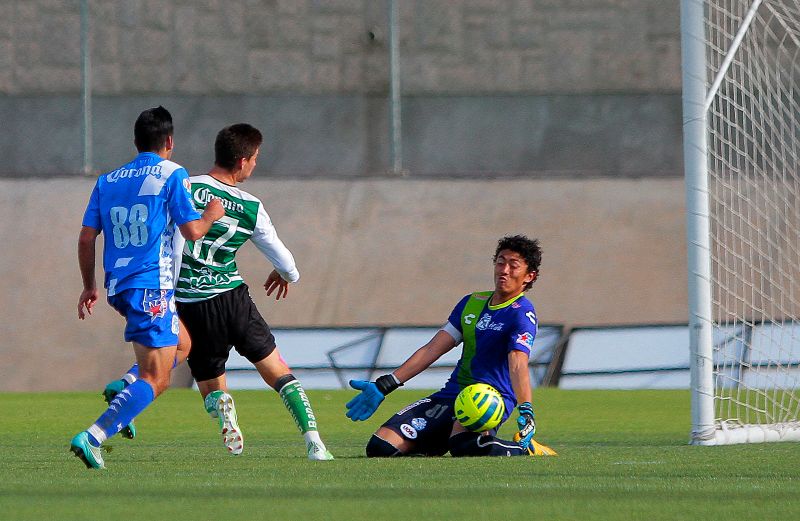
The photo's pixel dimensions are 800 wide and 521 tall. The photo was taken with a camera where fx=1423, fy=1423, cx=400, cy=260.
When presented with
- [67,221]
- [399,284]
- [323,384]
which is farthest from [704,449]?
[67,221]

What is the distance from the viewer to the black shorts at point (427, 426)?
7469mm

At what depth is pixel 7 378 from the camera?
55.3ft

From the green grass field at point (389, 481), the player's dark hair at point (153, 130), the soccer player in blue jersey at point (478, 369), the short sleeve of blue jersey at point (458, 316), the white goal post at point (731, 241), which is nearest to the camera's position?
the green grass field at point (389, 481)

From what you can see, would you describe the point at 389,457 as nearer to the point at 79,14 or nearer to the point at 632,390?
the point at 632,390

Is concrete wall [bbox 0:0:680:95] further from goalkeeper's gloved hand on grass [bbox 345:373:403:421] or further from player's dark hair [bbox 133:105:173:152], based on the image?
player's dark hair [bbox 133:105:173:152]

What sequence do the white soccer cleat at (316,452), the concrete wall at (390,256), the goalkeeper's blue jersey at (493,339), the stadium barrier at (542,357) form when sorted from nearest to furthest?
the white soccer cleat at (316,452), the goalkeeper's blue jersey at (493,339), the stadium barrier at (542,357), the concrete wall at (390,256)

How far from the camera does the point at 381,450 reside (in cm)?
736

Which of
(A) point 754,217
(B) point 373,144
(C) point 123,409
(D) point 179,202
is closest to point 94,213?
(D) point 179,202

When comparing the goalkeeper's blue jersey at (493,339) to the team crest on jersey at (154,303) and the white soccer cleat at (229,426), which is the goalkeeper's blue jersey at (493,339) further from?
the team crest on jersey at (154,303)

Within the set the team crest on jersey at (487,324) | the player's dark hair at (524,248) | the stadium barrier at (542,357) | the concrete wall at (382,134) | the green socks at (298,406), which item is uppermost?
the concrete wall at (382,134)

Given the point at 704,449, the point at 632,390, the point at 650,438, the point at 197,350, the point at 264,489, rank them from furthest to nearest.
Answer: the point at 632,390, the point at 650,438, the point at 704,449, the point at 197,350, the point at 264,489

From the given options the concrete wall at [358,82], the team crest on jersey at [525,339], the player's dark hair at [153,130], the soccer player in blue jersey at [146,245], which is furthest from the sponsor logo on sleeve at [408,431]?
the concrete wall at [358,82]

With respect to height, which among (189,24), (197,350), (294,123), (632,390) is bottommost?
(632,390)

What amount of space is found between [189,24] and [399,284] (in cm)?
419
